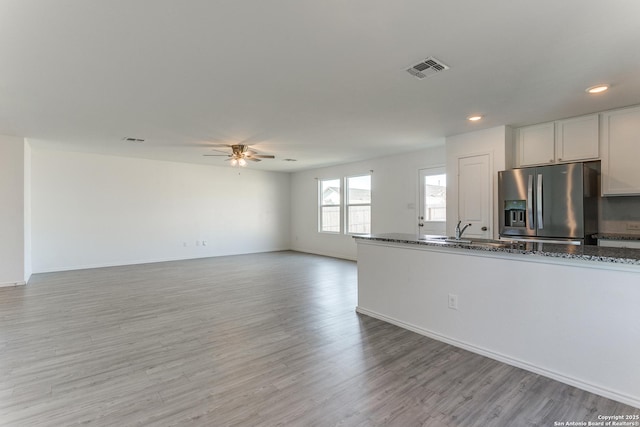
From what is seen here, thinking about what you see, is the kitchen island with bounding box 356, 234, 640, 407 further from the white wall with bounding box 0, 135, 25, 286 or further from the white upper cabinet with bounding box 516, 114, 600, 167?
the white wall with bounding box 0, 135, 25, 286

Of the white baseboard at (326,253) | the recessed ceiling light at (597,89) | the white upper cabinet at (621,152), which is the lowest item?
the white baseboard at (326,253)

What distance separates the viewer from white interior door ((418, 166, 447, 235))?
5.89 meters

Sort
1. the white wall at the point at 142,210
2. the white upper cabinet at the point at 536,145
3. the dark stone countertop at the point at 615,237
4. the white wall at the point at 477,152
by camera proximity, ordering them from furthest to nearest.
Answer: the white wall at the point at 142,210, the white wall at the point at 477,152, the white upper cabinet at the point at 536,145, the dark stone countertop at the point at 615,237

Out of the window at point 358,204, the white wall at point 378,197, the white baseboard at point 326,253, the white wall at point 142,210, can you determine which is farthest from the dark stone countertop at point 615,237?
the white wall at point 142,210

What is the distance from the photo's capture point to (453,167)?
16.0 ft

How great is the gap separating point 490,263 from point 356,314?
5.45 feet

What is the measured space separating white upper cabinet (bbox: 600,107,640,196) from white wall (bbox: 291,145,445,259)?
7.86 feet

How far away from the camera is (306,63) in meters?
2.54

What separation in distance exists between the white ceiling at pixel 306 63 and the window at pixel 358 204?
10.5 ft

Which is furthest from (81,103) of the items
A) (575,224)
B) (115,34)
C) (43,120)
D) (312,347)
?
(575,224)

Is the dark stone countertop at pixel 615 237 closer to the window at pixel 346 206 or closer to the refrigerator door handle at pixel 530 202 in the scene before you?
the refrigerator door handle at pixel 530 202

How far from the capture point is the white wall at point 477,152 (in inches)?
171

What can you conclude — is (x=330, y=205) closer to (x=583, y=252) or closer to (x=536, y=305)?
(x=536, y=305)

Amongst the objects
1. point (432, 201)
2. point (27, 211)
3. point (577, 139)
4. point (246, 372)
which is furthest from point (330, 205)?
point (246, 372)
